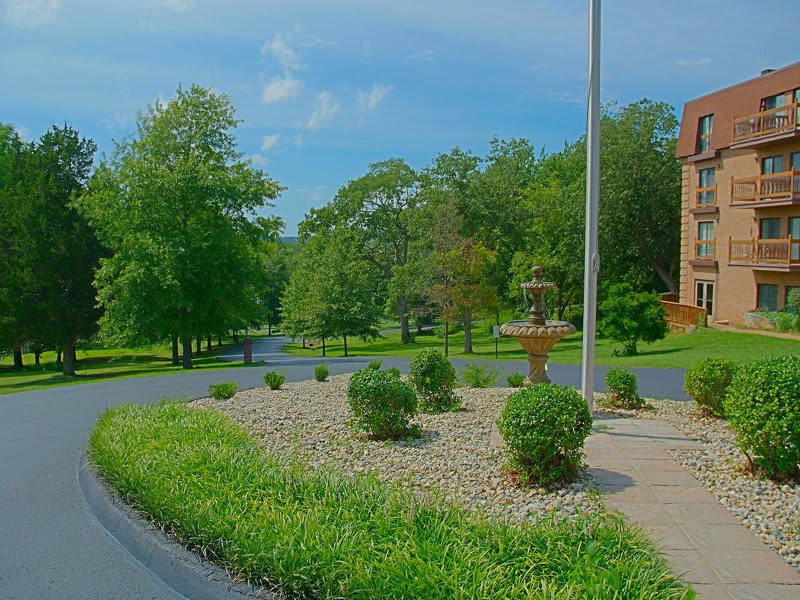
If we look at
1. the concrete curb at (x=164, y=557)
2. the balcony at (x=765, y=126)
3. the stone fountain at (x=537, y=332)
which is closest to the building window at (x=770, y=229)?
the balcony at (x=765, y=126)

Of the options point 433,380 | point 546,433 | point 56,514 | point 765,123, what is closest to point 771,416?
point 546,433

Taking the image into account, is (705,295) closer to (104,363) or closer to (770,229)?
(770,229)

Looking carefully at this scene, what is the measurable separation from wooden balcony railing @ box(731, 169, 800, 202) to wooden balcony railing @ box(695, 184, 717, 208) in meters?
1.50

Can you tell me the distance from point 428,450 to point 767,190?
77.4 ft

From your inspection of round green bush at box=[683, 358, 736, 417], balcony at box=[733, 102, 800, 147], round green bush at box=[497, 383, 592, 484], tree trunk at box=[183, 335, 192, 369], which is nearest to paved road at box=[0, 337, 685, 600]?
round green bush at box=[683, 358, 736, 417]

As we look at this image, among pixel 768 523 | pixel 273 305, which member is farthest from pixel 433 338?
pixel 768 523

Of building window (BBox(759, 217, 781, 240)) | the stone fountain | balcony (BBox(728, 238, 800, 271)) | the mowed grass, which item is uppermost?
building window (BBox(759, 217, 781, 240))

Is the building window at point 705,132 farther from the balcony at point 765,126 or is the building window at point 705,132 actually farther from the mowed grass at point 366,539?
the mowed grass at point 366,539

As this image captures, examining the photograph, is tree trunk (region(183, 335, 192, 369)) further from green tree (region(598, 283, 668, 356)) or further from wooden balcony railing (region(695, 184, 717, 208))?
wooden balcony railing (region(695, 184, 717, 208))

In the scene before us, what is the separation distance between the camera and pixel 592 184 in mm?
8188

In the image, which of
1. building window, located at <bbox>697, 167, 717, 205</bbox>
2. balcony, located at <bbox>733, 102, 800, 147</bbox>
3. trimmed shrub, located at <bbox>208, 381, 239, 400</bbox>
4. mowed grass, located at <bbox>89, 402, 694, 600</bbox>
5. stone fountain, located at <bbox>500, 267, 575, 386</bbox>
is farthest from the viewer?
building window, located at <bbox>697, 167, 717, 205</bbox>

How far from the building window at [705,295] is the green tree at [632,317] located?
871cm

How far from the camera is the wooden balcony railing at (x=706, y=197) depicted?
2892cm

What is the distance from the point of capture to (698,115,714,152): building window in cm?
2912
